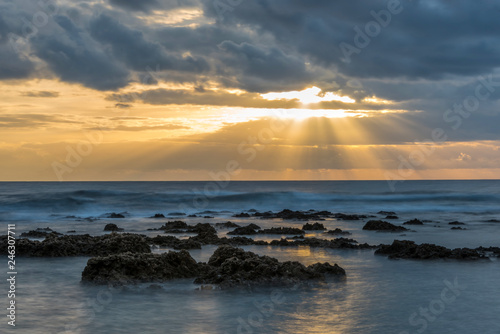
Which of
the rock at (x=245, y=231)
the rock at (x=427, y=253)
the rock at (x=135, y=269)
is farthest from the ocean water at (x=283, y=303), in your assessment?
the rock at (x=245, y=231)

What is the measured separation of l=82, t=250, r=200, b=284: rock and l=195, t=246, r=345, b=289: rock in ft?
2.48

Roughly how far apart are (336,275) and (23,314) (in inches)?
301

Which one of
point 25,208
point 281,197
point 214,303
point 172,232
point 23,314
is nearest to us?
point 23,314

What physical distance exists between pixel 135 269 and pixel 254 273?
3.05 metres

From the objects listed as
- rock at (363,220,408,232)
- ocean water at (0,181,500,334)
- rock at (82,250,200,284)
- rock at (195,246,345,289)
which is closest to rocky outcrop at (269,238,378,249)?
ocean water at (0,181,500,334)

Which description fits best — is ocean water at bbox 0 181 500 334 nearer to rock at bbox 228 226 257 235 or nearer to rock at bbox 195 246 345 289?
rock at bbox 195 246 345 289

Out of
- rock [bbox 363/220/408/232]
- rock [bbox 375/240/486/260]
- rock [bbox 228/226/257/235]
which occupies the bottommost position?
rock [bbox 228/226/257/235]

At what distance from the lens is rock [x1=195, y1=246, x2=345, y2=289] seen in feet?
39.1

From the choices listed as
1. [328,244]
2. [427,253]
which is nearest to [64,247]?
[328,244]

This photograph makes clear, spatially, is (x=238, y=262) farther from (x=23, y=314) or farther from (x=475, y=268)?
(x=475, y=268)

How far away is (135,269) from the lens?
41.0 ft

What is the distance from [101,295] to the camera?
11.0 m

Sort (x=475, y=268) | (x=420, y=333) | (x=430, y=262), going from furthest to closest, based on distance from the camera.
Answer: (x=430, y=262)
(x=475, y=268)
(x=420, y=333)

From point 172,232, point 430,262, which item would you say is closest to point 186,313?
point 430,262
